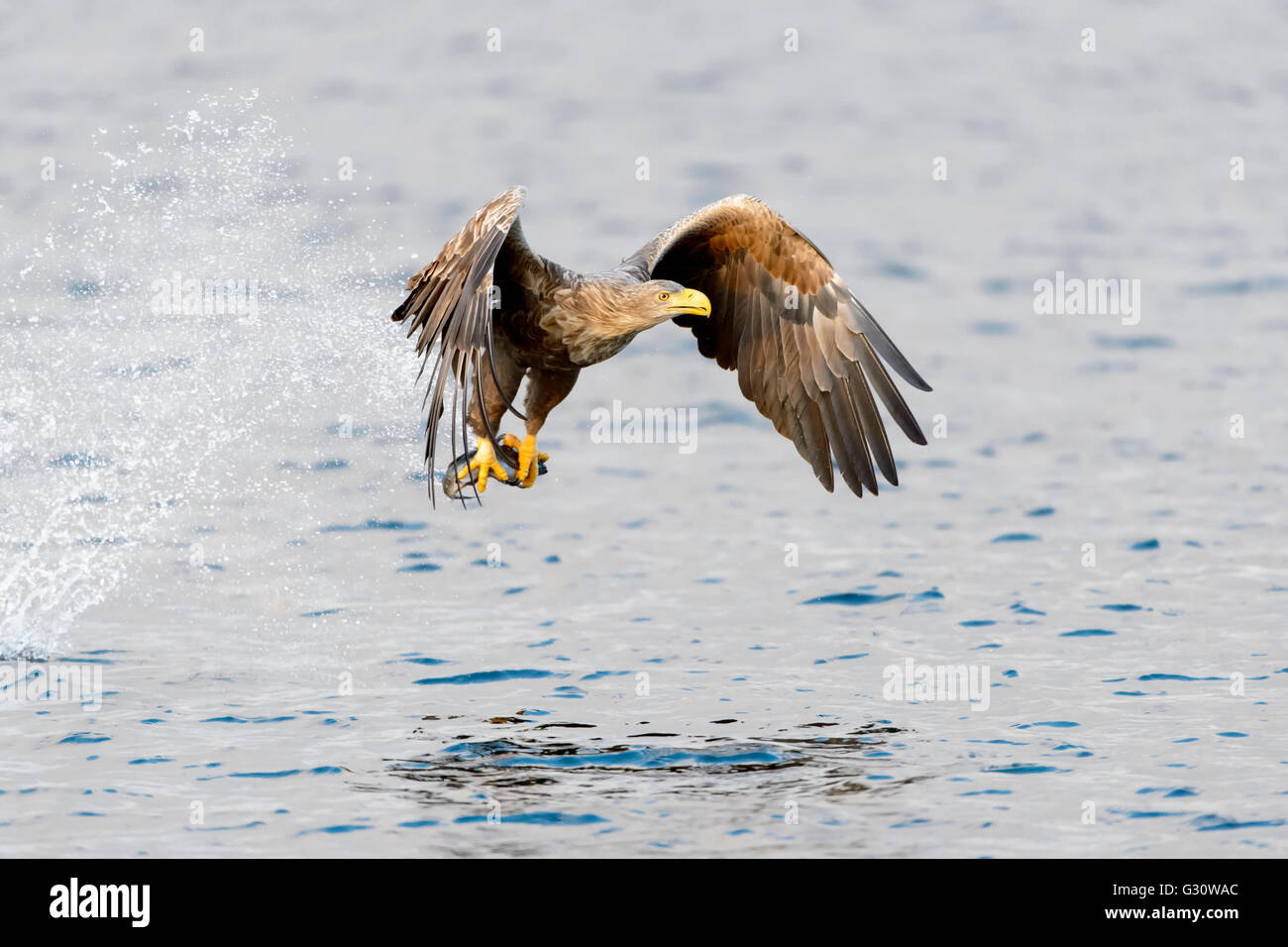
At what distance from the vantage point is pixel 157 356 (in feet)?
52.1

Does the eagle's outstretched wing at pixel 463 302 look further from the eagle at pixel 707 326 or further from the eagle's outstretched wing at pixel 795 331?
the eagle's outstretched wing at pixel 795 331

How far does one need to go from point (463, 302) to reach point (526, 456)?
186 cm

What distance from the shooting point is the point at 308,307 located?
16.9 m

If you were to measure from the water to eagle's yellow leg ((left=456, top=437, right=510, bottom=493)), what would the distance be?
145 cm

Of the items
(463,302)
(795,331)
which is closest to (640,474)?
(795,331)

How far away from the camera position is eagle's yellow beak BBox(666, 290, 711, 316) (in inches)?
375

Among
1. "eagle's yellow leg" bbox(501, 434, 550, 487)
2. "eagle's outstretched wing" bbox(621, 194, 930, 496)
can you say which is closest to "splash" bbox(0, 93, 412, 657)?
"eagle's yellow leg" bbox(501, 434, 550, 487)

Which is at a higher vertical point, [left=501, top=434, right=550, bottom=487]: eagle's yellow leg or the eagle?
the eagle

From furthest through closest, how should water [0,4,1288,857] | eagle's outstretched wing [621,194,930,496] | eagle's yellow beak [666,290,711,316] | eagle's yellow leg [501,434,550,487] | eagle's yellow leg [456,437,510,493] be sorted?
eagle's outstretched wing [621,194,930,496] < eagle's yellow leg [501,434,550,487] < eagle's yellow leg [456,437,510,493] < eagle's yellow beak [666,290,711,316] < water [0,4,1288,857]

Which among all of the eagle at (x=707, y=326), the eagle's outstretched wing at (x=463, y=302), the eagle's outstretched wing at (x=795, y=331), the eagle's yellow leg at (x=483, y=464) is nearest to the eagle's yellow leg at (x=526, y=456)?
the eagle at (x=707, y=326)

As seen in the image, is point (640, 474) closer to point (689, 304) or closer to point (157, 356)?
point (157, 356)

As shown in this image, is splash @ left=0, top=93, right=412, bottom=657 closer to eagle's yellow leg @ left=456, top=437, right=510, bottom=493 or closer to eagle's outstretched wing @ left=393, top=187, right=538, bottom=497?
eagle's yellow leg @ left=456, top=437, right=510, bottom=493
